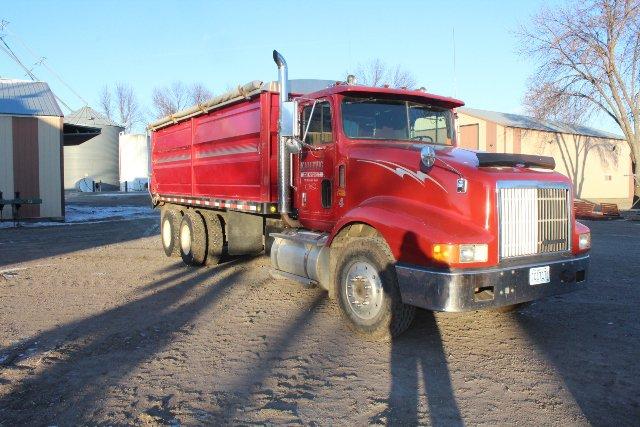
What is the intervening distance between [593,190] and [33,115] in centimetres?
3427

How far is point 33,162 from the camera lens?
20.1 metres

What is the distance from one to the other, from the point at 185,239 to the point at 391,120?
17.7 feet

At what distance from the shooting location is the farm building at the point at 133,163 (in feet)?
164

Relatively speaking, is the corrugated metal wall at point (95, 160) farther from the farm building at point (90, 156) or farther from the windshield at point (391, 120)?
the windshield at point (391, 120)

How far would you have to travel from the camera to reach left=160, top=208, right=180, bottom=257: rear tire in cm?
1086

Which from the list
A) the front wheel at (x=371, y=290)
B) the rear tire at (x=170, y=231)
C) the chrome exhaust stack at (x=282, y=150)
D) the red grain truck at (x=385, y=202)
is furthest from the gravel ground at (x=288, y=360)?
Answer: the rear tire at (x=170, y=231)

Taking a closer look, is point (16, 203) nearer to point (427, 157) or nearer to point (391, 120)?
point (391, 120)

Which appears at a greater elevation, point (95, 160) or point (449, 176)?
point (95, 160)

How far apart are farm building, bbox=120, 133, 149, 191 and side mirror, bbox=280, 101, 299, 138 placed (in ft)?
150

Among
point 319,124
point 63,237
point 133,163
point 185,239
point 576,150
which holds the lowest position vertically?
point 63,237

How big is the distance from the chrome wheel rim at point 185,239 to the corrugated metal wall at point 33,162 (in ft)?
39.5

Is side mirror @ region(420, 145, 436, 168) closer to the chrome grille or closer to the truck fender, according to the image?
the truck fender

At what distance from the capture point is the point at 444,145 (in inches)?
263

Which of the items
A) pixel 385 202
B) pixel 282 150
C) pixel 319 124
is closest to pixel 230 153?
pixel 282 150
